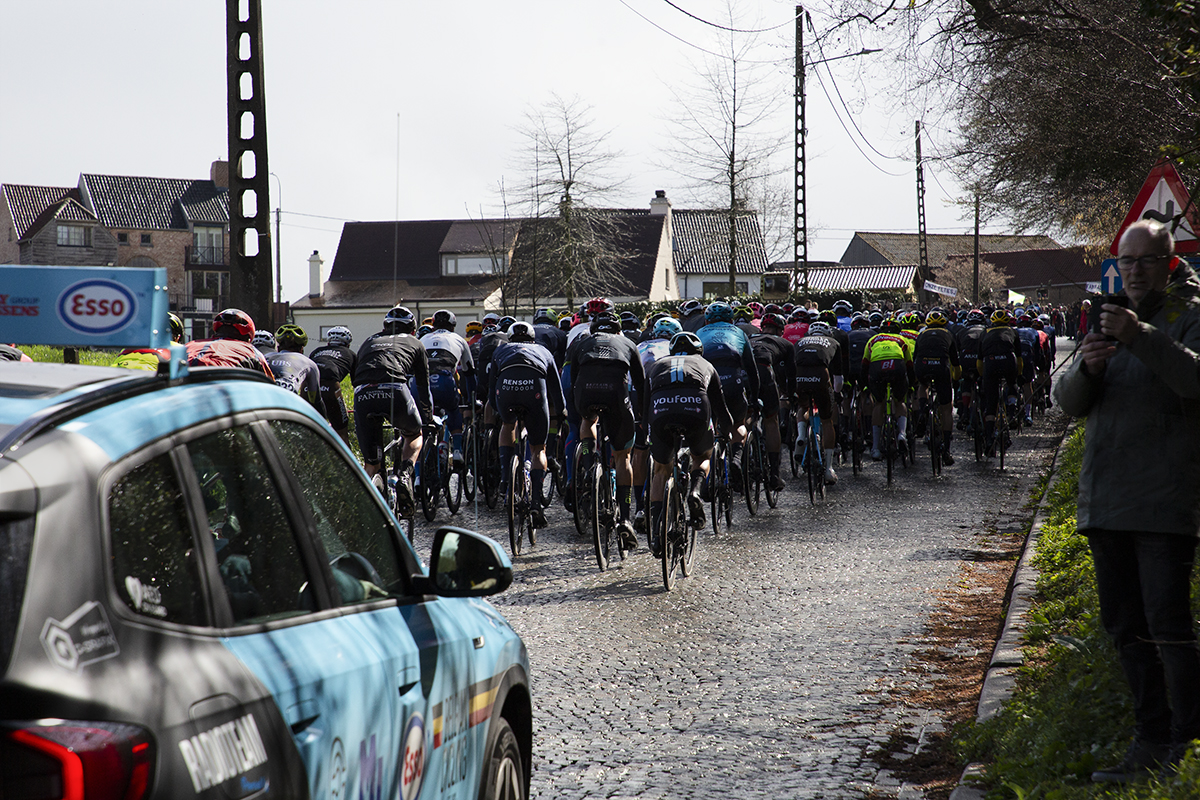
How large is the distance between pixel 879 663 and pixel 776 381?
762cm

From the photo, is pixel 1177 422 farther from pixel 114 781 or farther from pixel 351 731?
pixel 114 781

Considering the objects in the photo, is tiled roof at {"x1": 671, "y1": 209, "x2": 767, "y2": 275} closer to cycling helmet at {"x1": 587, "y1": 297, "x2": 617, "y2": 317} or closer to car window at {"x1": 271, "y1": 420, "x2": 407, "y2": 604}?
cycling helmet at {"x1": 587, "y1": 297, "x2": 617, "y2": 317}

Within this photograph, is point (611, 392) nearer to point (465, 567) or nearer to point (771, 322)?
point (771, 322)

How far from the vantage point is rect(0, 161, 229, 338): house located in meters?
86.4

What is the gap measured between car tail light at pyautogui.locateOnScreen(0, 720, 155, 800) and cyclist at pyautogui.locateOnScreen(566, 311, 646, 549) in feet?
28.3

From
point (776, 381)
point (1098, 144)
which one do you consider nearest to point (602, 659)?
point (776, 381)

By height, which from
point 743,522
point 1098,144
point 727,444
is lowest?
point 743,522

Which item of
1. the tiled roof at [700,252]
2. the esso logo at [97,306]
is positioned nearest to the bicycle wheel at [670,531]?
the esso logo at [97,306]

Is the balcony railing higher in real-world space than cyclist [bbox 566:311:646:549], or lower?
higher

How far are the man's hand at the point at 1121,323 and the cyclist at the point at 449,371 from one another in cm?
962

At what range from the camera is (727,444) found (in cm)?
1188

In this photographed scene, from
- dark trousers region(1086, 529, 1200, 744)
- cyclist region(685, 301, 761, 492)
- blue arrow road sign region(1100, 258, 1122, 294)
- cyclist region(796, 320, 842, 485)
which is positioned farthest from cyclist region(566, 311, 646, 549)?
dark trousers region(1086, 529, 1200, 744)

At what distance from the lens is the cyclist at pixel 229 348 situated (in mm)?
7453

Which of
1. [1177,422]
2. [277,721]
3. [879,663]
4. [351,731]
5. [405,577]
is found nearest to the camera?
[277,721]
